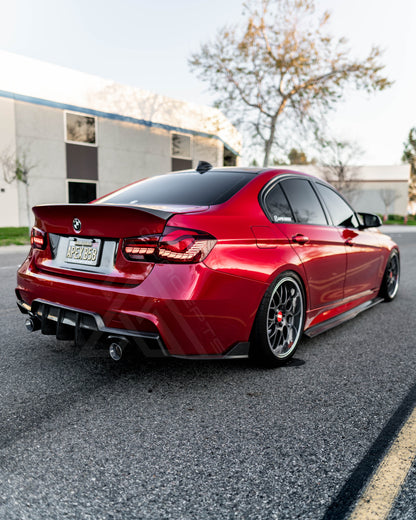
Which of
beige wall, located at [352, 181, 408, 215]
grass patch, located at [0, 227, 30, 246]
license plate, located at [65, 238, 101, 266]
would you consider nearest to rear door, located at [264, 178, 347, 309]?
license plate, located at [65, 238, 101, 266]

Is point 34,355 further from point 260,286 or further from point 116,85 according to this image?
point 116,85

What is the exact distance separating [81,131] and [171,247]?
20004 millimetres

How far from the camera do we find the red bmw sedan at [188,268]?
281cm

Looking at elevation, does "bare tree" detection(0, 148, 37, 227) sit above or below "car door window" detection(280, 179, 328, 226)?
above

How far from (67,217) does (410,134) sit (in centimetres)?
8346

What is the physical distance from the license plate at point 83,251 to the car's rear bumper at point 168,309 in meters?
0.14

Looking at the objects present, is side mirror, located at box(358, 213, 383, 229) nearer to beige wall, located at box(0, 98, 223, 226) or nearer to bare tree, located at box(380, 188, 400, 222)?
beige wall, located at box(0, 98, 223, 226)

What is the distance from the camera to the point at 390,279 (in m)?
6.12

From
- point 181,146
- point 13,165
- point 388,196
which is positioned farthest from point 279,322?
point 388,196

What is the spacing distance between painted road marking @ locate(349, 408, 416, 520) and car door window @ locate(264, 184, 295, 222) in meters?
1.74

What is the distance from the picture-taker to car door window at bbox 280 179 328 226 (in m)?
3.93

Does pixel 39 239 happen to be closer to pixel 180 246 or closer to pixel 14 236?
pixel 180 246

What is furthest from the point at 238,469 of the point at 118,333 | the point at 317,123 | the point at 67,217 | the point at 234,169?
the point at 317,123

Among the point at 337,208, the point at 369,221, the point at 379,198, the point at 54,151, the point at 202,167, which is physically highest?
the point at 54,151
